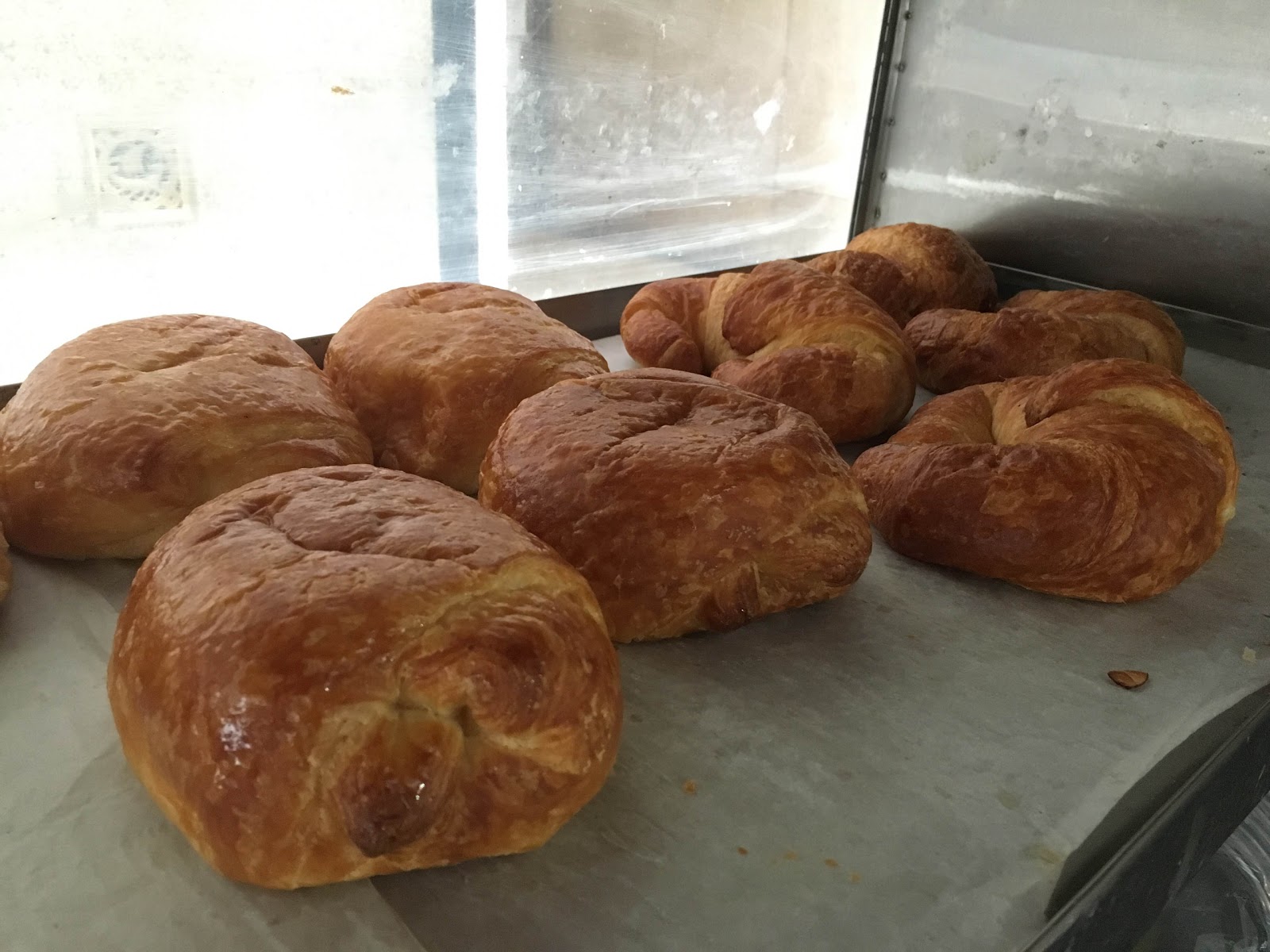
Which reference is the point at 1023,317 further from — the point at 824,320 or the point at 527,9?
the point at 527,9

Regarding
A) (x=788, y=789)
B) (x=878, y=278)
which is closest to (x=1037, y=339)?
(x=878, y=278)

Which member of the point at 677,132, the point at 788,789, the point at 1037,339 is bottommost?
the point at 788,789

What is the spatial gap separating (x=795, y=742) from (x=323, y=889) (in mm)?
531

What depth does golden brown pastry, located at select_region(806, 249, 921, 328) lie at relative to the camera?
239cm

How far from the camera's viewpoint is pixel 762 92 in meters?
2.64

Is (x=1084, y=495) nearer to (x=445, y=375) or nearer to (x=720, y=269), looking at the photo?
(x=445, y=375)

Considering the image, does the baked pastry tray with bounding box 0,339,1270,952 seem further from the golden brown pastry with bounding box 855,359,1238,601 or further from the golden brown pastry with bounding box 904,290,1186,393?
the golden brown pastry with bounding box 904,290,1186,393

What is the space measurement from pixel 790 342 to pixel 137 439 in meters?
1.19

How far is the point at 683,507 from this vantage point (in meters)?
1.21

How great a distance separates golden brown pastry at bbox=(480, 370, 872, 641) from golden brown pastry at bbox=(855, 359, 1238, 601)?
199mm

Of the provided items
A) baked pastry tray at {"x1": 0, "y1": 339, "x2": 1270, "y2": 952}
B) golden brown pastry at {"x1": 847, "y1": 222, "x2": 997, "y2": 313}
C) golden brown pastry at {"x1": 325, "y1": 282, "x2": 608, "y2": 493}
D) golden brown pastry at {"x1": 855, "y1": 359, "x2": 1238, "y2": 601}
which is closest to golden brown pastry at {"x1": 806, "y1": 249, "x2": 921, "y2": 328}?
golden brown pastry at {"x1": 847, "y1": 222, "x2": 997, "y2": 313}

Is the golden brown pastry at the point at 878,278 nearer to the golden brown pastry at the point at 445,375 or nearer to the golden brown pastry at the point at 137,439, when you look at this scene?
the golden brown pastry at the point at 445,375

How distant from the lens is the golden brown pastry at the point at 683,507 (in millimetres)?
1215

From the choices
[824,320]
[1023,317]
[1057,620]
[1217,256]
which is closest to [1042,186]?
[1217,256]
